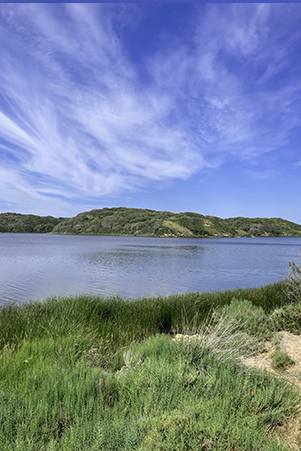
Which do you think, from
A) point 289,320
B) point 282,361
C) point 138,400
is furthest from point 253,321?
point 138,400

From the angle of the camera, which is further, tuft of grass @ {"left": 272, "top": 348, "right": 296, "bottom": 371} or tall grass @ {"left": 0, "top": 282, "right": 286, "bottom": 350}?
tall grass @ {"left": 0, "top": 282, "right": 286, "bottom": 350}

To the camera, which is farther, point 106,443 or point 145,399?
point 145,399

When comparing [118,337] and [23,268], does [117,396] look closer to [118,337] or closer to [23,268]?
[118,337]

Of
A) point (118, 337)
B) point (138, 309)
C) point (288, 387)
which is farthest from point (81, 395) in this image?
point (138, 309)

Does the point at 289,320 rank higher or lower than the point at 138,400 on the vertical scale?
lower

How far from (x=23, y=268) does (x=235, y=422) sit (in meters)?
27.8

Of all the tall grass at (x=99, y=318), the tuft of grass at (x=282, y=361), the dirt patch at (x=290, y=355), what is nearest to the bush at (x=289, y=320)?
the dirt patch at (x=290, y=355)

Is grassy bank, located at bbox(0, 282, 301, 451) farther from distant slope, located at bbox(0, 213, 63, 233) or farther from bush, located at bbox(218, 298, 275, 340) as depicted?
distant slope, located at bbox(0, 213, 63, 233)

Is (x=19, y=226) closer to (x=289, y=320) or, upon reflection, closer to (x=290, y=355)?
(x=289, y=320)

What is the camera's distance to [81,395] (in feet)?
11.6

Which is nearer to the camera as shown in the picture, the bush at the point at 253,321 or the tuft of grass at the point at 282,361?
the tuft of grass at the point at 282,361

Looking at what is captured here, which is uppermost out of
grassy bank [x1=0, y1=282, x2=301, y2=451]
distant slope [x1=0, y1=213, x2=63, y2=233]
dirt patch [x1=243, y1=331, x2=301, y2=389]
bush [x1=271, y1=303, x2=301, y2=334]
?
distant slope [x1=0, y1=213, x2=63, y2=233]

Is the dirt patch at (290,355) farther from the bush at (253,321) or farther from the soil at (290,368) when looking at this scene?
the bush at (253,321)

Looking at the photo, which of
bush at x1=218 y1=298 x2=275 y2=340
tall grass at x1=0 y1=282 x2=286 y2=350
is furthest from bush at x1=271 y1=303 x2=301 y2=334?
tall grass at x1=0 y1=282 x2=286 y2=350
